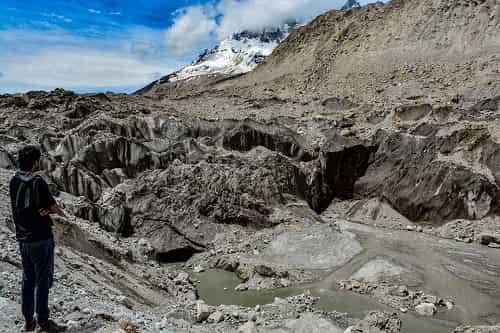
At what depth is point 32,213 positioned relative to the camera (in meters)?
5.97

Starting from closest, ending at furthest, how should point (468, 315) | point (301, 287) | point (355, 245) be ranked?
point (468, 315), point (301, 287), point (355, 245)

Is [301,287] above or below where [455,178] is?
below

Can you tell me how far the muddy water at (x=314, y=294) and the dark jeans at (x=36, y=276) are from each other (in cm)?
920

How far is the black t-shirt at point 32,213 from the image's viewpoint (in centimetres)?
595

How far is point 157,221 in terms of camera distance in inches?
776

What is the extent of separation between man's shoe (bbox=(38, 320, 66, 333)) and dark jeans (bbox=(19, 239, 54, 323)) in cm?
8

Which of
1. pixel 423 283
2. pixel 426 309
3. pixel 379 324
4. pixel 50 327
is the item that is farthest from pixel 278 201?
pixel 50 327

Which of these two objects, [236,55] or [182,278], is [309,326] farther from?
[236,55]

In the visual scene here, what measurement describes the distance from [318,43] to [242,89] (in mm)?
9064

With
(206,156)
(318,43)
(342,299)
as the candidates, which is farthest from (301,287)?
(318,43)

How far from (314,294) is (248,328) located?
16.3 ft

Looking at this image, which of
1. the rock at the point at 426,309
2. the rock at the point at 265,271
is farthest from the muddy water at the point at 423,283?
the rock at the point at 265,271

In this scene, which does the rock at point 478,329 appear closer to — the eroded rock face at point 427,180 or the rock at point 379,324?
the rock at point 379,324

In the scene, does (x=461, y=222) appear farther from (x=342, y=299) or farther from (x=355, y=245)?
(x=342, y=299)
